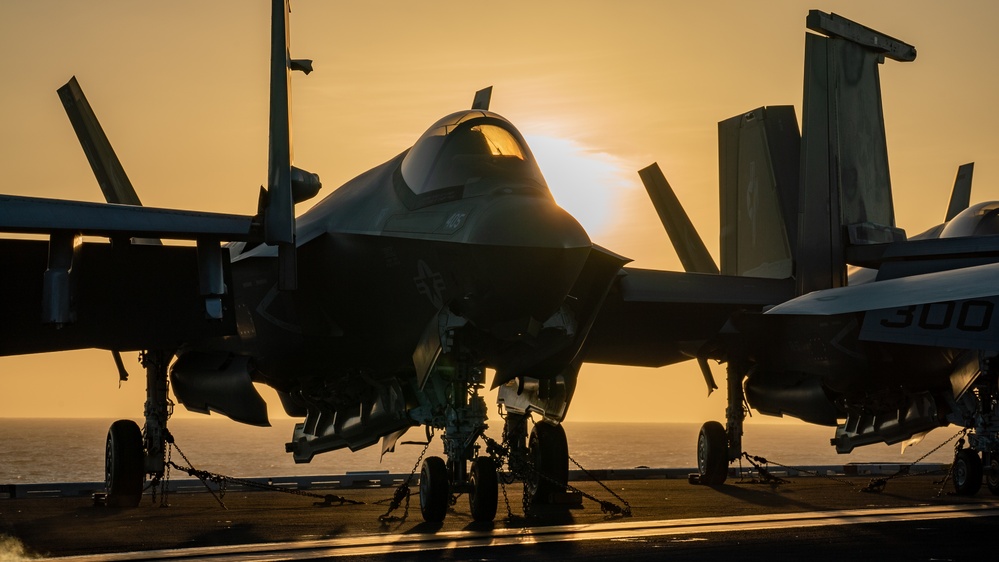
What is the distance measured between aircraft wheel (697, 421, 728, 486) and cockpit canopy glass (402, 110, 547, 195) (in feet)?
36.5

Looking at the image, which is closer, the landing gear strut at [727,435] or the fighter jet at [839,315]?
the fighter jet at [839,315]

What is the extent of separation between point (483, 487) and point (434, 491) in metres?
0.57

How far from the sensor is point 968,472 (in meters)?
19.0

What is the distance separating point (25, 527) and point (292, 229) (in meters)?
5.31

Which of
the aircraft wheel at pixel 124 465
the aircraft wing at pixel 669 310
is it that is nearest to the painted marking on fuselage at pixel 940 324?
the aircraft wing at pixel 669 310

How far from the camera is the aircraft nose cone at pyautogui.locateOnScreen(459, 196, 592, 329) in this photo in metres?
12.4

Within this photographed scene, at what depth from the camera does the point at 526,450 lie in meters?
18.8

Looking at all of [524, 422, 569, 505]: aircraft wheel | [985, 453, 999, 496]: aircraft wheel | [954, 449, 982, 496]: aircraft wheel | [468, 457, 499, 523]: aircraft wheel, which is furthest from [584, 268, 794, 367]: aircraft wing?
[468, 457, 499, 523]: aircraft wheel

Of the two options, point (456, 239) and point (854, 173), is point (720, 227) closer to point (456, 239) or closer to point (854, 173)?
point (854, 173)

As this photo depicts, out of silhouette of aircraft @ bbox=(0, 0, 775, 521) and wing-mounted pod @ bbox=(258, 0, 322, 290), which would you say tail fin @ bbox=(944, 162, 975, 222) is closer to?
silhouette of aircraft @ bbox=(0, 0, 775, 521)

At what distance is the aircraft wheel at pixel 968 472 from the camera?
1891cm

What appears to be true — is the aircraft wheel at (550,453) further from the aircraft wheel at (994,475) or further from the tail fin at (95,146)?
the tail fin at (95,146)

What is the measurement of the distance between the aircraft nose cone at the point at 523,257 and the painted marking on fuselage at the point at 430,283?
0.53 meters

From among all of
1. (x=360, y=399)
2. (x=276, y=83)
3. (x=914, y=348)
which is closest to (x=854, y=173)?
(x=914, y=348)
